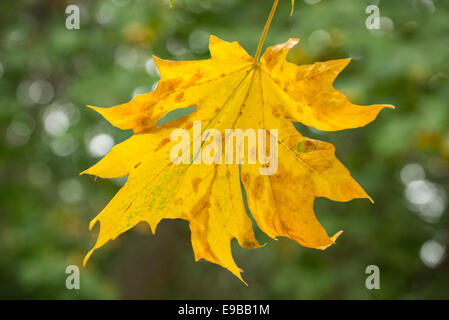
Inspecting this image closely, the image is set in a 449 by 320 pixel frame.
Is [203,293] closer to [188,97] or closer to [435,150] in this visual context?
[435,150]

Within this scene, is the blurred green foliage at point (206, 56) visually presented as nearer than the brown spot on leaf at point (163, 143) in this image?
No

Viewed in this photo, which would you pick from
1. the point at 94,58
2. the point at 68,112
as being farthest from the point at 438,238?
the point at 68,112

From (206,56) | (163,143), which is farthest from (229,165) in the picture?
(206,56)

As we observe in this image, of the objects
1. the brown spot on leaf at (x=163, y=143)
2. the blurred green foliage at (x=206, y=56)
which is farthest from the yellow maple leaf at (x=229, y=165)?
the blurred green foliage at (x=206, y=56)

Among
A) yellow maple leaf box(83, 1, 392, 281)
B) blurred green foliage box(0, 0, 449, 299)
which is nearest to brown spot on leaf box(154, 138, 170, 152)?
yellow maple leaf box(83, 1, 392, 281)

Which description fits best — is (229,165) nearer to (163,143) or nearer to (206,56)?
(163,143)

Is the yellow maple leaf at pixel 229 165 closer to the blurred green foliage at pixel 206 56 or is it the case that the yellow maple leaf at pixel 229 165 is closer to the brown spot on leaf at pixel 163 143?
the brown spot on leaf at pixel 163 143
